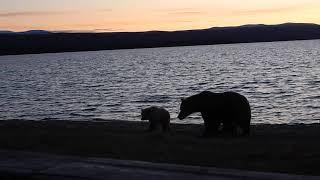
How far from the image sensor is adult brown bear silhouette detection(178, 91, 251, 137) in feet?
47.4

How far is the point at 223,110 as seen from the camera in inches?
570

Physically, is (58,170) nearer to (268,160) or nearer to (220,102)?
(268,160)

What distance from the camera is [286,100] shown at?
3828cm

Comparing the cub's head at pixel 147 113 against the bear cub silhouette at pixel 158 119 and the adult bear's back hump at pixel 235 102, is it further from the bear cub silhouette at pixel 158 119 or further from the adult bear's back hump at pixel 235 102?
the adult bear's back hump at pixel 235 102

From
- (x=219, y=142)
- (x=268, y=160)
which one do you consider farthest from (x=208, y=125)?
(x=268, y=160)

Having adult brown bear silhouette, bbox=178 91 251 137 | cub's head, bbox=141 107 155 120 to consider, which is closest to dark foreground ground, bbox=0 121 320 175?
adult brown bear silhouette, bbox=178 91 251 137

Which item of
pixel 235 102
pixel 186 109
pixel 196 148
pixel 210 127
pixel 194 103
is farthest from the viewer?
pixel 186 109

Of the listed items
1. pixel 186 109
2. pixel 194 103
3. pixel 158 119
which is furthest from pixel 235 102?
pixel 158 119

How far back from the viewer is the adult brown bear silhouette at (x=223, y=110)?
14.4 meters

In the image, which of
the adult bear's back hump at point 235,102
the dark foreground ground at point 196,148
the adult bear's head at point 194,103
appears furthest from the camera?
the adult bear's head at point 194,103

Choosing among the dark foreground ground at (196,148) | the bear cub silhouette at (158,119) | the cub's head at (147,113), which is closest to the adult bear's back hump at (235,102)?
the dark foreground ground at (196,148)

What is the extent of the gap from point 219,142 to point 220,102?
1.67m

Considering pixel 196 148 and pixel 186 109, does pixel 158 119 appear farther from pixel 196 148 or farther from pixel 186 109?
pixel 196 148

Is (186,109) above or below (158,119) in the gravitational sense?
above
